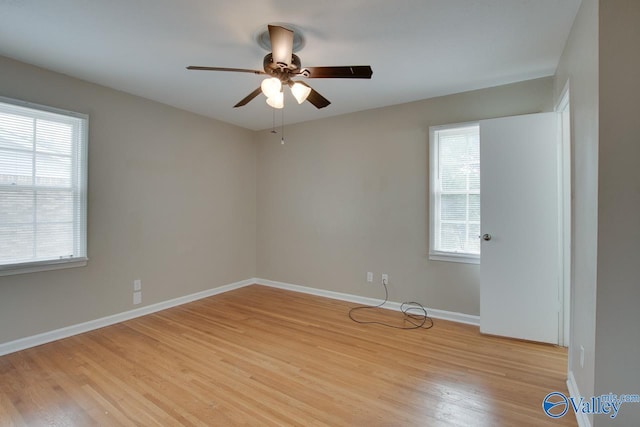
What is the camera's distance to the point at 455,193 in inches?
134

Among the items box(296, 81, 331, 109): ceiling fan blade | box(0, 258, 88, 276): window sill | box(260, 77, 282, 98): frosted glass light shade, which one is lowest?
box(0, 258, 88, 276): window sill

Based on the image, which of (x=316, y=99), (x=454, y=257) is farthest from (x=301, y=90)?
(x=454, y=257)

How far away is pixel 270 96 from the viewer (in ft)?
7.07

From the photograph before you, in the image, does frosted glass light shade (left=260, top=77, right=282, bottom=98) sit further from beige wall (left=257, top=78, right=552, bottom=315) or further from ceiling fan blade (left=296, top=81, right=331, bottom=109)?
beige wall (left=257, top=78, right=552, bottom=315)

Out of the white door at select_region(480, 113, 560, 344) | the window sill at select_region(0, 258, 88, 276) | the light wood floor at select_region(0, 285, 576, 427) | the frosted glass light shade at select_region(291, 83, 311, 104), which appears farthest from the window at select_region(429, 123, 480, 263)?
the window sill at select_region(0, 258, 88, 276)

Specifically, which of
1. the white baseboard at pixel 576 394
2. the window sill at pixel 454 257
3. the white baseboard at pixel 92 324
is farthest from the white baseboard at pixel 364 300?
the white baseboard at pixel 576 394

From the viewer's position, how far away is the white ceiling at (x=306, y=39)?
192cm

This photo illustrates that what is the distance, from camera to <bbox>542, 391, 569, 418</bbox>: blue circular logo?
1836mm

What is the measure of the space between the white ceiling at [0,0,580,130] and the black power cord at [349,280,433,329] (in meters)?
2.47

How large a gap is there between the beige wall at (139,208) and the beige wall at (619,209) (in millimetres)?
4026

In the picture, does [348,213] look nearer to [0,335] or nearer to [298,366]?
[298,366]

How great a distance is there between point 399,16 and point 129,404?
3.06m

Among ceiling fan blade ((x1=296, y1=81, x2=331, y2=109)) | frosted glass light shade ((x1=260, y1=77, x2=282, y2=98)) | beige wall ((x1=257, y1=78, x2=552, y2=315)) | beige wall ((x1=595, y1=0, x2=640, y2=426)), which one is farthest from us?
beige wall ((x1=257, y1=78, x2=552, y2=315))

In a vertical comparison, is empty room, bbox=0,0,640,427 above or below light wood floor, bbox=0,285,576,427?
above
